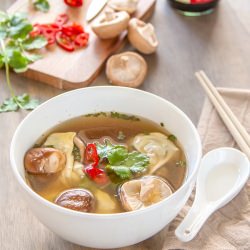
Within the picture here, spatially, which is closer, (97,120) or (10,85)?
(97,120)

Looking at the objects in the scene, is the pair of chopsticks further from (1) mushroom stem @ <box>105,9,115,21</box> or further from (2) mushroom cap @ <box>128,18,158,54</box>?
(1) mushroom stem @ <box>105,9,115,21</box>

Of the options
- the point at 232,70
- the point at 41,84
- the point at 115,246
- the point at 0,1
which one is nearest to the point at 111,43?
the point at 41,84

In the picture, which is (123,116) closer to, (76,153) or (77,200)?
(76,153)

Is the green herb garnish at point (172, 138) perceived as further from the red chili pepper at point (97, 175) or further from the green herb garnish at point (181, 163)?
the red chili pepper at point (97, 175)

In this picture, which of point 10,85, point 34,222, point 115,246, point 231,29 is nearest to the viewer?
point 115,246

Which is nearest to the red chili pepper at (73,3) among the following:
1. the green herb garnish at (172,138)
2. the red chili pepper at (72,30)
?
the red chili pepper at (72,30)

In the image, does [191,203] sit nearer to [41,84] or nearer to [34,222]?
[34,222]

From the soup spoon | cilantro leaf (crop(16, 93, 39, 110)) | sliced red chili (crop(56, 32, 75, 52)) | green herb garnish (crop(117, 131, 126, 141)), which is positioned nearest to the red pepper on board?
sliced red chili (crop(56, 32, 75, 52))

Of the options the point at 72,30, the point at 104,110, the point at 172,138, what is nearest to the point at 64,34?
the point at 72,30
